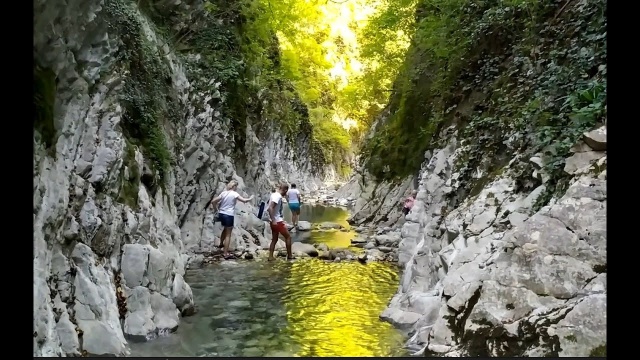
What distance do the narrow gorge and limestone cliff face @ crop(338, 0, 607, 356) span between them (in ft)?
0.08

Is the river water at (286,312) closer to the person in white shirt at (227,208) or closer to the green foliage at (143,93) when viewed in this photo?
the person in white shirt at (227,208)

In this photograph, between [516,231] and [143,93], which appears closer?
[516,231]

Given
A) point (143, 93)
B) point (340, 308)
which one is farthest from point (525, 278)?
point (143, 93)

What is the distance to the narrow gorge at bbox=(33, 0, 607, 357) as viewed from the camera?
16.8ft

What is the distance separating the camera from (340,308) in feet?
28.7

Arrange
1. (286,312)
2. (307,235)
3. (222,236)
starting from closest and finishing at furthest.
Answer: (286,312) → (222,236) → (307,235)

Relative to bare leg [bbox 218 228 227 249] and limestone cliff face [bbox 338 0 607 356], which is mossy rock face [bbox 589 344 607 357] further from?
bare leg [bbox 218 228 227 249]

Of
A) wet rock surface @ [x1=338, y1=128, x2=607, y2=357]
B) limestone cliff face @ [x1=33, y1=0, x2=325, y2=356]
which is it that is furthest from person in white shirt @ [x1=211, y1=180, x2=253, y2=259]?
wet rock surface @ [x1=338, y1=128, x2=607, y2=357]

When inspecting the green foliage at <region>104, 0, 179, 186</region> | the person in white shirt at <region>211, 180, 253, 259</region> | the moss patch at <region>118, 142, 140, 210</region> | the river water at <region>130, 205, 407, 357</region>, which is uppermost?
the green foliage at <region>104, 0, 179, 186</region>

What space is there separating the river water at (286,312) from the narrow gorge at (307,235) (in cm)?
5

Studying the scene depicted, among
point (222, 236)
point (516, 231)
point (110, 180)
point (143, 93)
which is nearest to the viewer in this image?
point (516, 231)

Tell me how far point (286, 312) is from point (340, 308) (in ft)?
3.05

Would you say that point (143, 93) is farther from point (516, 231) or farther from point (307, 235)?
point (307, 235)
